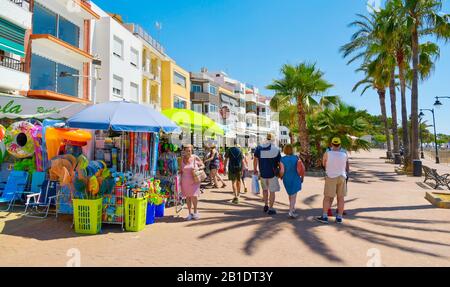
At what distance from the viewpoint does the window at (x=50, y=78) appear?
17166 mm

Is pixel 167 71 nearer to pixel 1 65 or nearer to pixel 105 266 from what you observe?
pixel 1 65

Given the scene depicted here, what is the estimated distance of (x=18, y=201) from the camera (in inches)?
325

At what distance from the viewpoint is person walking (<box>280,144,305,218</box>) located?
6.78 m

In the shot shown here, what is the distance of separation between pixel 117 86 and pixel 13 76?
9658mm

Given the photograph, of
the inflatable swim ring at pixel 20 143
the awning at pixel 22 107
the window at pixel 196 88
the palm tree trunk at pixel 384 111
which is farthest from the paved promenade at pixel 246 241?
the window at pixel 196 88

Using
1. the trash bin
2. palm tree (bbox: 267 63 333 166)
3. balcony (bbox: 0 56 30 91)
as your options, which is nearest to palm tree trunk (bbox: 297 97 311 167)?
palm tree (bbox: 267 63 333 166)

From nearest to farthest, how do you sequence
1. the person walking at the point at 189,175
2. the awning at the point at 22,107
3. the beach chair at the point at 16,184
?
the person walking at the point at 189,175, the beach chair at the point at 16,184, the awning at the point at 22,107

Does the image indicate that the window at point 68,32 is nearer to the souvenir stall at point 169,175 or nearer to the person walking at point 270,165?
the souvenir stall at point 169,175

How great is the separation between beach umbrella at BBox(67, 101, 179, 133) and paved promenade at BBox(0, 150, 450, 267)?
1.96 m

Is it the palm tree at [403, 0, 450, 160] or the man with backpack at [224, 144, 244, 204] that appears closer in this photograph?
the man with backpack at [224, 144, 244, 204]

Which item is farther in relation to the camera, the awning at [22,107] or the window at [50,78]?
the window at [50,78]

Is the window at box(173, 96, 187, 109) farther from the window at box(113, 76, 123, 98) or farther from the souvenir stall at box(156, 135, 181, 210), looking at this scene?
the souvenir stall at box(156, 135, 181, 210)
